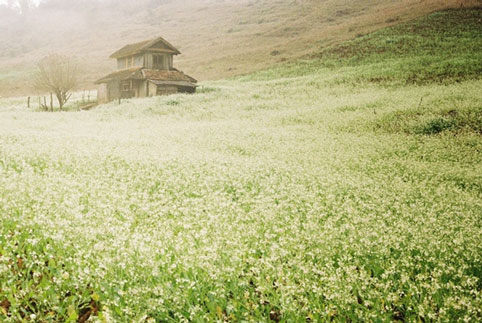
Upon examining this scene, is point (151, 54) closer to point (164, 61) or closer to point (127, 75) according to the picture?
point (164, 61)

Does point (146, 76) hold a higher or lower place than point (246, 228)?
higher

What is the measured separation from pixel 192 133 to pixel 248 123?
6.32 metres

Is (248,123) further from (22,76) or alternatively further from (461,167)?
(22,76)

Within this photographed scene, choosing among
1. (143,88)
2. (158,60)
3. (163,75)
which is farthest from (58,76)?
(158,60)

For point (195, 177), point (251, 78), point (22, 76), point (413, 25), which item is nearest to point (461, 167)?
→ point (195, 177)

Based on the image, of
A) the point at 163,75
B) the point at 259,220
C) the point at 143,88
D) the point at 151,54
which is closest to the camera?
the point at 259,220

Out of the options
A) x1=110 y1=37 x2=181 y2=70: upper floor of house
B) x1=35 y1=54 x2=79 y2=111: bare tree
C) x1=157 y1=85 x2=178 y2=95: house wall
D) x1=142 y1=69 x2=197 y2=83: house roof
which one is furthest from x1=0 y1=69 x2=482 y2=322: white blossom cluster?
x1=110 y1=37 x2=181 y2=70: upper floor of house

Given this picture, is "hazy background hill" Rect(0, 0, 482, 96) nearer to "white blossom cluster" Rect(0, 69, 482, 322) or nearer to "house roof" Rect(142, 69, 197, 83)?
"house roof" Rect(142, 69, 197, 83)

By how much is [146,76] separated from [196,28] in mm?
79549

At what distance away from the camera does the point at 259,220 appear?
6375 millimetres

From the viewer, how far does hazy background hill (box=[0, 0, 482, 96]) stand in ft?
237

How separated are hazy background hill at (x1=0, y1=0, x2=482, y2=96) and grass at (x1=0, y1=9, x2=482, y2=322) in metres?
47.3

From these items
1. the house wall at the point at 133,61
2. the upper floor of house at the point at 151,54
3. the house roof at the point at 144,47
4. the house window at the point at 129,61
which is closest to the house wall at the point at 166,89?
the upper floor of house at the point at 151,54

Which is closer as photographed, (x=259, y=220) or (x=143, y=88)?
(x=259, y=220)
